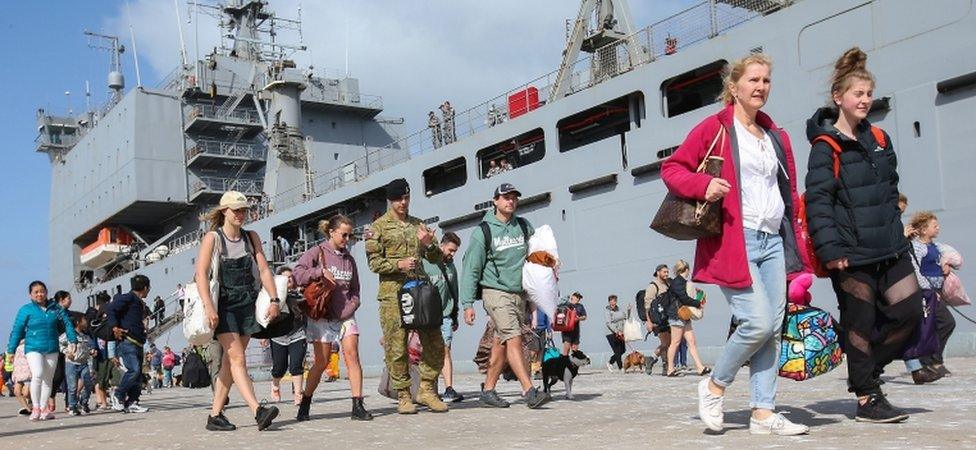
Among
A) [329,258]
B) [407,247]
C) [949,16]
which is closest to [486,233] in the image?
[407,247]

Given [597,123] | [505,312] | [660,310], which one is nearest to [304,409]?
[505,312]

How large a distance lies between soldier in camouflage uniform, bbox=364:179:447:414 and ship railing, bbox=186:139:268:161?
91.3ft

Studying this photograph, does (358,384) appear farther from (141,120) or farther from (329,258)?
(141,120)

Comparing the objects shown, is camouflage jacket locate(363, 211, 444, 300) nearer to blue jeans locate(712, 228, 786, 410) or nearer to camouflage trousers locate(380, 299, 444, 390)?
camouflage trousers locate(380, 299, 444, 390)

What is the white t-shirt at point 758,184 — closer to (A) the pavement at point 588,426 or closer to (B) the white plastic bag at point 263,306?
(A) the pavement at point 588,426

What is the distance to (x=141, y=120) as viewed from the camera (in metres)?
32.9

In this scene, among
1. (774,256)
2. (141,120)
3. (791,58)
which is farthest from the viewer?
(141,120)

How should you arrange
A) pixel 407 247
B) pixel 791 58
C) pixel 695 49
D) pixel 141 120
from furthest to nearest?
pixel 141 120 < pixel 695 49 < pixel 791 58 < pixel 407 247

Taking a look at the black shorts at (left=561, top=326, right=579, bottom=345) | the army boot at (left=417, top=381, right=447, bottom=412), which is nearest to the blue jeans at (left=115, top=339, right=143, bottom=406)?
the army boot at (left=417, top=381, right=447, bottom=412)

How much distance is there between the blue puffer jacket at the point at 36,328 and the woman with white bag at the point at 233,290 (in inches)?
162

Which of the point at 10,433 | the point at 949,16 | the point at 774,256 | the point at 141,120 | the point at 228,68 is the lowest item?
the point at 10,433

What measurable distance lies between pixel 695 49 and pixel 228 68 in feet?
81.0

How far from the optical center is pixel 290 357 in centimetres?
962

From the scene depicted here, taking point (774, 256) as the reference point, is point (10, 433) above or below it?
below
